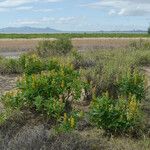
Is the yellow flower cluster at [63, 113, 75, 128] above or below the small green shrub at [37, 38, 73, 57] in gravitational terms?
above

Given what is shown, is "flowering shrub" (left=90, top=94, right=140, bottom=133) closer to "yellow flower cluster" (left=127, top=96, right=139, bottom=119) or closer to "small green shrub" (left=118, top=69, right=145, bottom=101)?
"yellow flower cluster" (left=127, top=96, right=139, bottom=119)

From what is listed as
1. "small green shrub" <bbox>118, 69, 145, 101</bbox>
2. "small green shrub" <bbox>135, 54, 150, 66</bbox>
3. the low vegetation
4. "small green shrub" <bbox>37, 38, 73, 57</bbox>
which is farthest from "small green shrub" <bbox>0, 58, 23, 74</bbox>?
"small green shrub" <bbox>37, 38, 73, 57</bbox>

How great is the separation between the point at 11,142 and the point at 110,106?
2.16m

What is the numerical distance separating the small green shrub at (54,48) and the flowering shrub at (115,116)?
49.6ft

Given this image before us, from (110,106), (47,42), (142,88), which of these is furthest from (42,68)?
(47,42)

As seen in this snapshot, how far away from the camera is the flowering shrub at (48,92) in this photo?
32.3ft

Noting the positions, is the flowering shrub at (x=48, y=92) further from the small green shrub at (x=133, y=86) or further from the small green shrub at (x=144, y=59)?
the small green shrub at (x=144, y=59)

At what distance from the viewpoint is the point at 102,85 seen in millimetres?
12320

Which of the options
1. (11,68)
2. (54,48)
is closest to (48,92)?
(11,68)

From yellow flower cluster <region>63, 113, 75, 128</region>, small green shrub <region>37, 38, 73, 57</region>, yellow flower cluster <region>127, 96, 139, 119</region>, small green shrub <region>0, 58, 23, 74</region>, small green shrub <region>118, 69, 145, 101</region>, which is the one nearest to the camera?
yellow flower cluster <region>63, 113, 75, 128</region>

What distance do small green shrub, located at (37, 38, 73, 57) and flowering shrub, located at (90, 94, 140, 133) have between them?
596 inches

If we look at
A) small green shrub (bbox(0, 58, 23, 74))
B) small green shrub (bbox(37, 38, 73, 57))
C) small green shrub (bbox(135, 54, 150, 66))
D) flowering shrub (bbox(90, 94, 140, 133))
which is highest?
flowering shrub (bbox(90, 94, 140, 133))

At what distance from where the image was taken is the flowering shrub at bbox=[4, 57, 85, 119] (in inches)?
387

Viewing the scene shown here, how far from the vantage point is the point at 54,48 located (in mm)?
27391
